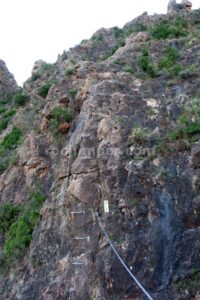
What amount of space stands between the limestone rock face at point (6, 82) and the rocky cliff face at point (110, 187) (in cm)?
2255

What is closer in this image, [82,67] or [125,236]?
Result: [125,236]

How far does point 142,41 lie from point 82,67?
473cm

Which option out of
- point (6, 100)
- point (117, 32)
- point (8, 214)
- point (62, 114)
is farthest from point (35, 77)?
point (8, 214)

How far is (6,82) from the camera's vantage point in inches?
1767

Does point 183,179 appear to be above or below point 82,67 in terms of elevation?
below

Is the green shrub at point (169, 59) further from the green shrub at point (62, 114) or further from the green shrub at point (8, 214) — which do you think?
the green shrub at point (8, 214)

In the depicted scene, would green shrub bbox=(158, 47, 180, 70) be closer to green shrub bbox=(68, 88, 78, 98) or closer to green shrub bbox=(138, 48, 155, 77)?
green shrub bbox=(138, 48, 155, 77)

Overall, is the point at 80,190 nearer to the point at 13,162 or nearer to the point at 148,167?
the point at 148,167

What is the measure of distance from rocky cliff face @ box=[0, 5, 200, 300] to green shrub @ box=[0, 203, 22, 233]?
0.15 feet

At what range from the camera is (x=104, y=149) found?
51.7 ft

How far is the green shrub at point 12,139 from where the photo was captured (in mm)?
24906

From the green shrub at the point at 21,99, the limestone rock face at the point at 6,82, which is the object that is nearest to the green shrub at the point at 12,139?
the green shrub at the point at 21,99

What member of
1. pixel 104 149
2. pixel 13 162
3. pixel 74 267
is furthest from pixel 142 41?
pixel 74 267

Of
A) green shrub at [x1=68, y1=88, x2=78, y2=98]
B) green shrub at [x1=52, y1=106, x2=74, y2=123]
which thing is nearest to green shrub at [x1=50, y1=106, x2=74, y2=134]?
green shrub at [x1=52, y1=106, x2=74, y2=123]
